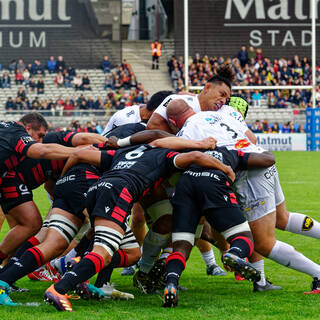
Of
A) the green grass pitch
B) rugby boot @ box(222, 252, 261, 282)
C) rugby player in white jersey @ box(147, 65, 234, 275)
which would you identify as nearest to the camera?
the green grass pitch

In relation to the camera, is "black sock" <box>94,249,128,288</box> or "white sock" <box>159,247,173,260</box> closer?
"black sock" <box>94,249,128,288</box>

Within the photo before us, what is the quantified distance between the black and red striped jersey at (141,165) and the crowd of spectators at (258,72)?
28.1 m

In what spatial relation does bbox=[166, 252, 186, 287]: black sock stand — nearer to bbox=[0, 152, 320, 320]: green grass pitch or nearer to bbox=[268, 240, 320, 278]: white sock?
bbox=[0, 152, 320, 320]: green grass pitch

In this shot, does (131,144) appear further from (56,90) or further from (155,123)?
(56,90)

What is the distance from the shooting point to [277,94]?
3438 centimetres

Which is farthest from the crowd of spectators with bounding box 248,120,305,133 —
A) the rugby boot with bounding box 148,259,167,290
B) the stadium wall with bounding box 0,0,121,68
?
the rugby boot with bounding box 148,259,167,290

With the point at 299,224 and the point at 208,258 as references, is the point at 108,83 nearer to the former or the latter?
the point at 208,258

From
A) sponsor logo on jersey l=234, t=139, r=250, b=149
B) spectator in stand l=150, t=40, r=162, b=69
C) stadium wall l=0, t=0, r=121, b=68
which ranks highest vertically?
stadium wall l=0, t=0, r=121, b=68

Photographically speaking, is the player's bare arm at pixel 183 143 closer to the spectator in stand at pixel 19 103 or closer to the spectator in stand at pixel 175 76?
the spectator in stand at pixel 19 103

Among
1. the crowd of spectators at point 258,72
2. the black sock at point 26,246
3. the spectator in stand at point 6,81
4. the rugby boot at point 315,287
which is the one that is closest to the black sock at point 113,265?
the black sock at point 26,246

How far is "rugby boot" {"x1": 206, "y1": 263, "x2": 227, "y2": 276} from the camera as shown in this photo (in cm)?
741

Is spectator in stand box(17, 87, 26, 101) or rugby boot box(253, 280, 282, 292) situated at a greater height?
spectator in stand box(17, 87, 26, 101)

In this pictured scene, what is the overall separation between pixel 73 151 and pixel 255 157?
1.63 metres

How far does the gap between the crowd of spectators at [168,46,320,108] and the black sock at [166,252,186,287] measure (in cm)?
2865
